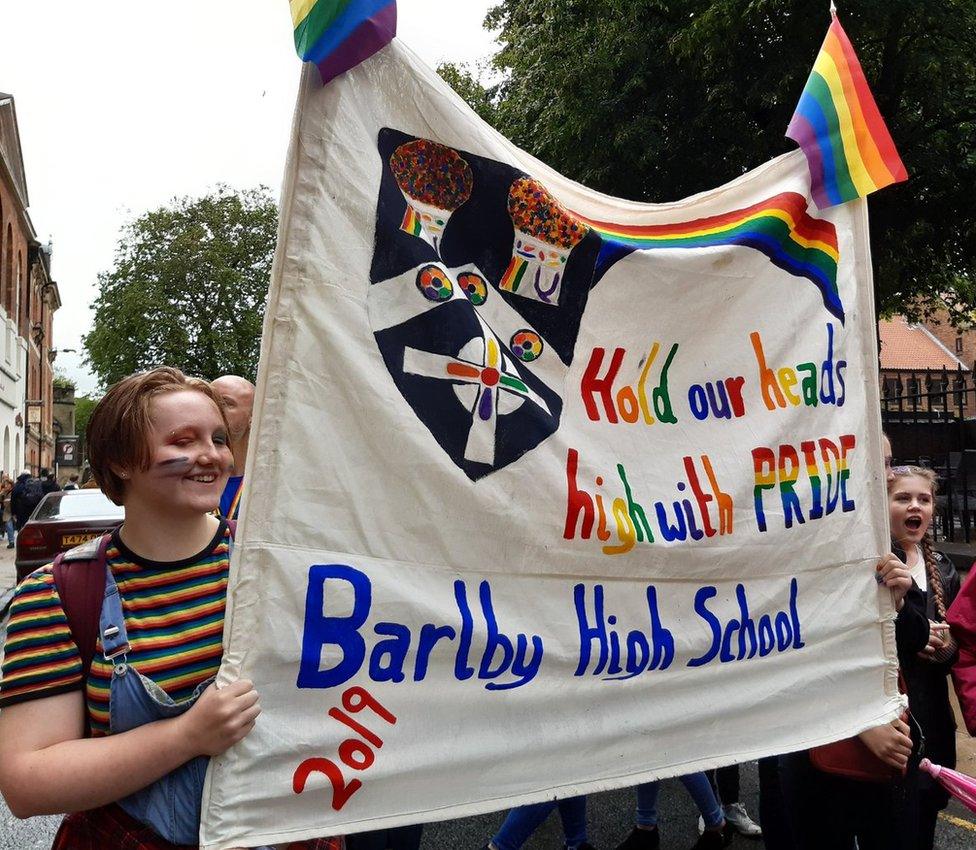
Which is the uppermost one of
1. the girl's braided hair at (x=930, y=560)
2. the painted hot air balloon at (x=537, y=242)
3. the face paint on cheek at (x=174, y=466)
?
the painted hot air balloon at (x=537, y=242)

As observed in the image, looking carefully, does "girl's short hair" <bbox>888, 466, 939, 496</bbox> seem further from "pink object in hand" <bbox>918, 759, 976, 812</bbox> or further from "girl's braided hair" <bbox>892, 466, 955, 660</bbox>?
"pink object in hand" <bbox>918, 759, 976, 812</bbox>

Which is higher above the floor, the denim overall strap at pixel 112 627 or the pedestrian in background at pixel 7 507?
the denim overall strap at pixel 112 627

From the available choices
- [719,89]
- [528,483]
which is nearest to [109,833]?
[528,483]

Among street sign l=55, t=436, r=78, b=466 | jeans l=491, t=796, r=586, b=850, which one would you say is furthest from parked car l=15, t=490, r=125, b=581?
street sign l=55, t=436, r=78, b=466

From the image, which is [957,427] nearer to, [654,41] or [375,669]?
[654,41]

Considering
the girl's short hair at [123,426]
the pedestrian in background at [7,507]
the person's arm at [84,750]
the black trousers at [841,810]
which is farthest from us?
the pedestrian in background at [7,507]

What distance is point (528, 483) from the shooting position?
2.10 meters

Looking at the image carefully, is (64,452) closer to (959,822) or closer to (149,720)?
(959,822)

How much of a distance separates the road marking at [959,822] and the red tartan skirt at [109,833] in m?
3.91

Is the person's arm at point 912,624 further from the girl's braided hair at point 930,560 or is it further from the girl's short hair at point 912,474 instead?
the girl's short hair at point 912,474

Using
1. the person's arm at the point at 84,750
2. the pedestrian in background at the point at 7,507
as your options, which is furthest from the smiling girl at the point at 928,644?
the pedestrian in background at the point at 7,507

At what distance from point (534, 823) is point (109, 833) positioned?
2.20 metres

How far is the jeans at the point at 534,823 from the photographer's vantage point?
3475mm

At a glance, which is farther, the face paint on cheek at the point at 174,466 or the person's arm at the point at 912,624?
the person's arm at the point at 912,624
